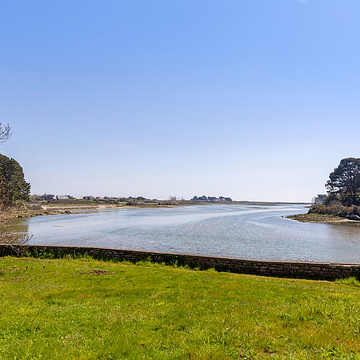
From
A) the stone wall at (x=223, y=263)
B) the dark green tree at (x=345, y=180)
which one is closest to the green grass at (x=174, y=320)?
the stone wall at (x=223, y=263)

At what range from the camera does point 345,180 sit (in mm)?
82625

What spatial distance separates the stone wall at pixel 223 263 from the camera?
12636 millimetres

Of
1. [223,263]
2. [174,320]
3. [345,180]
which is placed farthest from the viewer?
[345,180]

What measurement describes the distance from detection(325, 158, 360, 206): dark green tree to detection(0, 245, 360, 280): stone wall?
7387 cm

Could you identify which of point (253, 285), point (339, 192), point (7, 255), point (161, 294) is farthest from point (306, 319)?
point (339, 192)

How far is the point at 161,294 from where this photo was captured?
348 inches

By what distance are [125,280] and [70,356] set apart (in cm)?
594

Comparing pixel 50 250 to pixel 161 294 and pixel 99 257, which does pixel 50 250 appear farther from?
A: pixel 161 294

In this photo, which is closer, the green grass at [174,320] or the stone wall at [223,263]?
the green grass at [174,320]

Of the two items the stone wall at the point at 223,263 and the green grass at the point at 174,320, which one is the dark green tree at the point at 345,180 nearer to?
the stone wall at the point at 223,263

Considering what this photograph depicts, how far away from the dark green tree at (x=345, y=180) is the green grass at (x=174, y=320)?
262ft

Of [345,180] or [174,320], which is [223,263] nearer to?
[174,320]

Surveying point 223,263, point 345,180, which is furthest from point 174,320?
point 345,180

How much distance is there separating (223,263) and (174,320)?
315 inches
